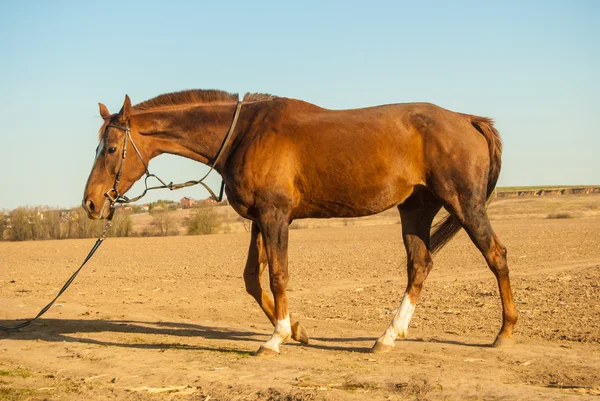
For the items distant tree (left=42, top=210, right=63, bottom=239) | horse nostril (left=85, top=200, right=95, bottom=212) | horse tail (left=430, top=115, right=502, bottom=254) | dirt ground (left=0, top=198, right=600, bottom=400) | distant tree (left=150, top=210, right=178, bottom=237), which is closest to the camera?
dirt ground (left=0, top=198, right=600, bottom=400)

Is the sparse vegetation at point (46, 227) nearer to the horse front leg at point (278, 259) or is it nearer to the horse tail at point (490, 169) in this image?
the horse tail at point (490, 169)

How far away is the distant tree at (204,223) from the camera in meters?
36.4

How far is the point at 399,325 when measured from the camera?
788 cm

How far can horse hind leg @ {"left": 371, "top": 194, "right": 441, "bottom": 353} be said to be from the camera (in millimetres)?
8039

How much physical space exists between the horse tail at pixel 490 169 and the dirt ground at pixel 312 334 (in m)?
1.18

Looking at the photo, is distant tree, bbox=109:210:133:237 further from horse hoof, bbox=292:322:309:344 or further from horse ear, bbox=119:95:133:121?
horse hoof, bbox=292:322:309:344

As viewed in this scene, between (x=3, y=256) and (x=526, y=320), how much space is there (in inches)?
742

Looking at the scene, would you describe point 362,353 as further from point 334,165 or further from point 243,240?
point 243,240

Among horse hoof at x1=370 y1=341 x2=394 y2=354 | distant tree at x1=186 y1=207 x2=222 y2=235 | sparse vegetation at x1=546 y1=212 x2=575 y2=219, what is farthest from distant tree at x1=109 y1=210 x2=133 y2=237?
horse hoof at x1=370 y1=341 x2=394 y2=354

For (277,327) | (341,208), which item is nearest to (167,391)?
(277,327)

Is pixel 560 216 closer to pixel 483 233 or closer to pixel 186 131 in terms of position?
pixel 483 233

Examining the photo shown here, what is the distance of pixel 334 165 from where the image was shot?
7910 mm

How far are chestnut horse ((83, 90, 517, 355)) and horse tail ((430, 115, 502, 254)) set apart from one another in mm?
17

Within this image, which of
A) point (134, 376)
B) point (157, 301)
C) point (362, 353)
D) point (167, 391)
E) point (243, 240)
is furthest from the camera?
point (243, 240)
